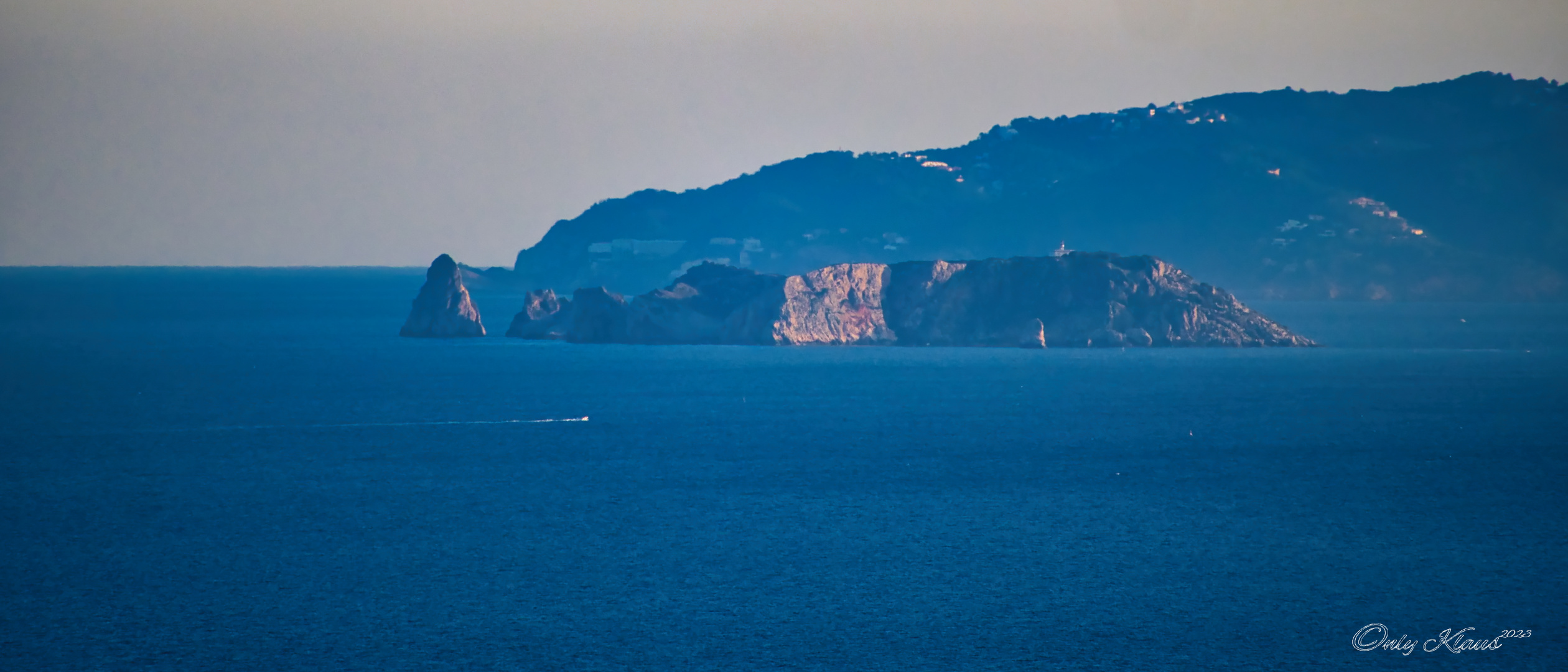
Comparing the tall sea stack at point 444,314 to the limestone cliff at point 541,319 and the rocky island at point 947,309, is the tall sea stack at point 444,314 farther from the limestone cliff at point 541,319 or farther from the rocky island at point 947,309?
the rocky island at point 947,309

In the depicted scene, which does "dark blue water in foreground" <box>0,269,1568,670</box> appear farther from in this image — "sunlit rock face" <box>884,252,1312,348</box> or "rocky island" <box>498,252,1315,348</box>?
"rocky island" <box>498,252,1315,348</box>

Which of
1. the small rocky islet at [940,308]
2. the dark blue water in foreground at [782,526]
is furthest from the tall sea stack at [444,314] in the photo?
the dark blue water in foreground at [782,526]

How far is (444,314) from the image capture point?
164375 millimetres

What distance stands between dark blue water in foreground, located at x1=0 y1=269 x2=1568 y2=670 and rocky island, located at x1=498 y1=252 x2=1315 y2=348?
3534 centimetres

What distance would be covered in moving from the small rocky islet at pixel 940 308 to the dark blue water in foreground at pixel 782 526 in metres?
35.4

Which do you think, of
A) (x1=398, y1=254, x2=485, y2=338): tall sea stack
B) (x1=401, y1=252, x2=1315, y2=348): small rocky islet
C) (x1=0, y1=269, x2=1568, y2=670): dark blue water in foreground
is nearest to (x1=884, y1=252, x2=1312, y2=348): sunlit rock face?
(x1=401, y1=252, x2=1315, y2=348): small rocky islet

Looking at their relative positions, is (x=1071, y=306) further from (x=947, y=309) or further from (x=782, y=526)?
(x=782, y=526)

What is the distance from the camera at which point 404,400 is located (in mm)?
97438

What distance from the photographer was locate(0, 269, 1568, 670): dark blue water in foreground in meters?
38.9

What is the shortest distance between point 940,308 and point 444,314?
6186 centimetres

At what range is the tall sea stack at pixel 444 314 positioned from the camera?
6388 inches

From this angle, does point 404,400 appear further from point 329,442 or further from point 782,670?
point 782,670

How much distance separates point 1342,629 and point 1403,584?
611 centimetres

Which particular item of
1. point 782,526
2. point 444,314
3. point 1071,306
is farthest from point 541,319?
point 782,526
